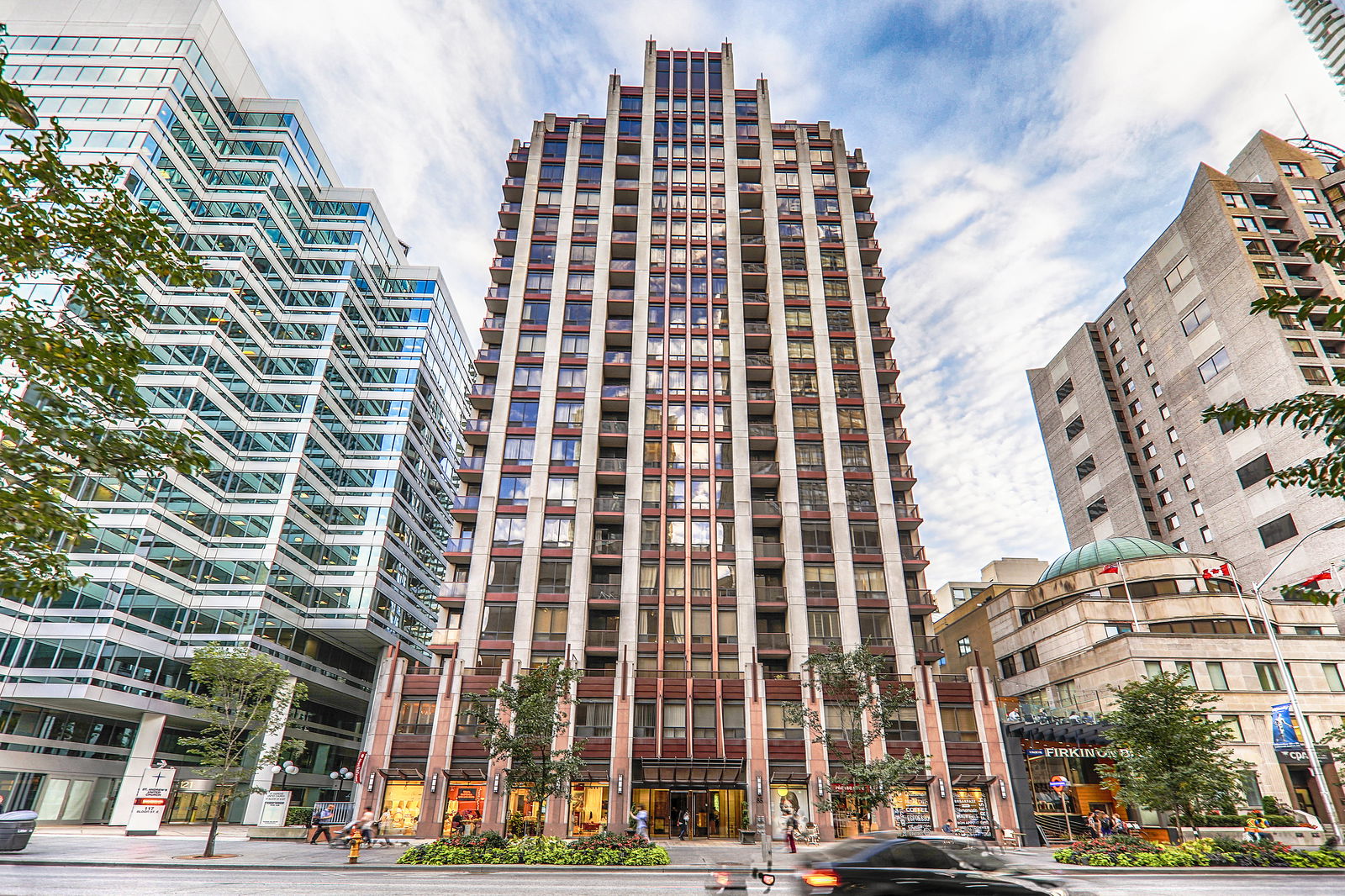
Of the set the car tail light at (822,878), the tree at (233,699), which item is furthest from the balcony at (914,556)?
the car tail light at (822,878)

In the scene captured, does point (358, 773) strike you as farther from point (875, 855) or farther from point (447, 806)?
point (875, 855)

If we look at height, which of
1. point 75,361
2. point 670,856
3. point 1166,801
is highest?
point 75,361

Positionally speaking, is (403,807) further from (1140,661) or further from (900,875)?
(1140,661)

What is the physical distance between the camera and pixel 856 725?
41938 mm

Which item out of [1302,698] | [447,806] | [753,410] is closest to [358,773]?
[447,806]

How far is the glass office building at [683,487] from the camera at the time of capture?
148 feet

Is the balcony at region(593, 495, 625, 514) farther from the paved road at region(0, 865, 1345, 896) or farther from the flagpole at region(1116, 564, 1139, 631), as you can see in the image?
the flagpole at region(1116, 564, 1139, 631)

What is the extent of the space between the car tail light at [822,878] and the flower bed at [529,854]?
1391 centimetres

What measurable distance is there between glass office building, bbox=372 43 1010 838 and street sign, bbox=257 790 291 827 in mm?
5573

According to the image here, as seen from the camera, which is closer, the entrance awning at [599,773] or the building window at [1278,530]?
the entrance awning at [599,773]

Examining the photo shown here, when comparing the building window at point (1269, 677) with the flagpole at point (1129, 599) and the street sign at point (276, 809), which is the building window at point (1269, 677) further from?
the street sign at point (276, 809)

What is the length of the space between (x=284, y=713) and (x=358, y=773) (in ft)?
53.9

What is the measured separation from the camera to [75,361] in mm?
11422

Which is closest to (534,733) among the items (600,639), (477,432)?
(600,639)
